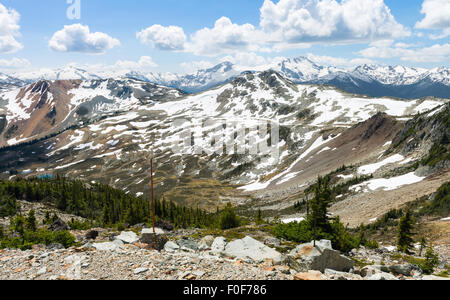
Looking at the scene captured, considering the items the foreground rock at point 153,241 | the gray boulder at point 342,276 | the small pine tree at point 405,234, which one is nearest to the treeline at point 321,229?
the small pine tree at point 405,234

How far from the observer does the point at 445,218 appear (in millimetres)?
47000

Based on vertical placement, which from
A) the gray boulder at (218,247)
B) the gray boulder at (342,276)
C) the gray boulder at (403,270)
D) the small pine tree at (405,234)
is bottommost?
the small pine tree at (405,234)

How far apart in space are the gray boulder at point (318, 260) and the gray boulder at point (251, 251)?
1.43 metres

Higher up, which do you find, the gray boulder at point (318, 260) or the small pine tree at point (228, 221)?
the gray boulder at point (318, 260)

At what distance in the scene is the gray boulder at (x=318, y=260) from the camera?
20109 millimetres

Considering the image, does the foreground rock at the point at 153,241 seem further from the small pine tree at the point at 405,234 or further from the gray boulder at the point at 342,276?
the small pine tree at the point at 405,234

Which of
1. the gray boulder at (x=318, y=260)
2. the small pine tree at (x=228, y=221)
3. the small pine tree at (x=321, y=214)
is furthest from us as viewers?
the small pine tree at (x=228, y=221)

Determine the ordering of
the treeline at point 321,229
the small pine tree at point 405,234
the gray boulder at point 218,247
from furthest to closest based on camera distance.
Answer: the small pine tree at point 405,234
the treeline at point 321,229
the gray boulder at point 218,247

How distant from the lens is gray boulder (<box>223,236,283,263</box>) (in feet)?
69.5

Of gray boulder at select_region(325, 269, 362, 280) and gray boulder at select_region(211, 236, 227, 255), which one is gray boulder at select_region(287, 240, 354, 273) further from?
gray boulder at select_region(211, 236, 227, 255)

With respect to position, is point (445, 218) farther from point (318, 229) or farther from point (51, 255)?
point (51, 255)

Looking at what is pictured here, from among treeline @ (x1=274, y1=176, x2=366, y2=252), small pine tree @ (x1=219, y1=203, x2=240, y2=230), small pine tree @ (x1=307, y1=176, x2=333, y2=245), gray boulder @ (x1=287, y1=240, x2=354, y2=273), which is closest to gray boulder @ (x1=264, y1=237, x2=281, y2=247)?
treeline @ (x1=274, y1=176, x2=366, y2=252)

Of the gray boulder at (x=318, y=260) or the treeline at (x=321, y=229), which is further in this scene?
the treeline at (x=321, y=229)
